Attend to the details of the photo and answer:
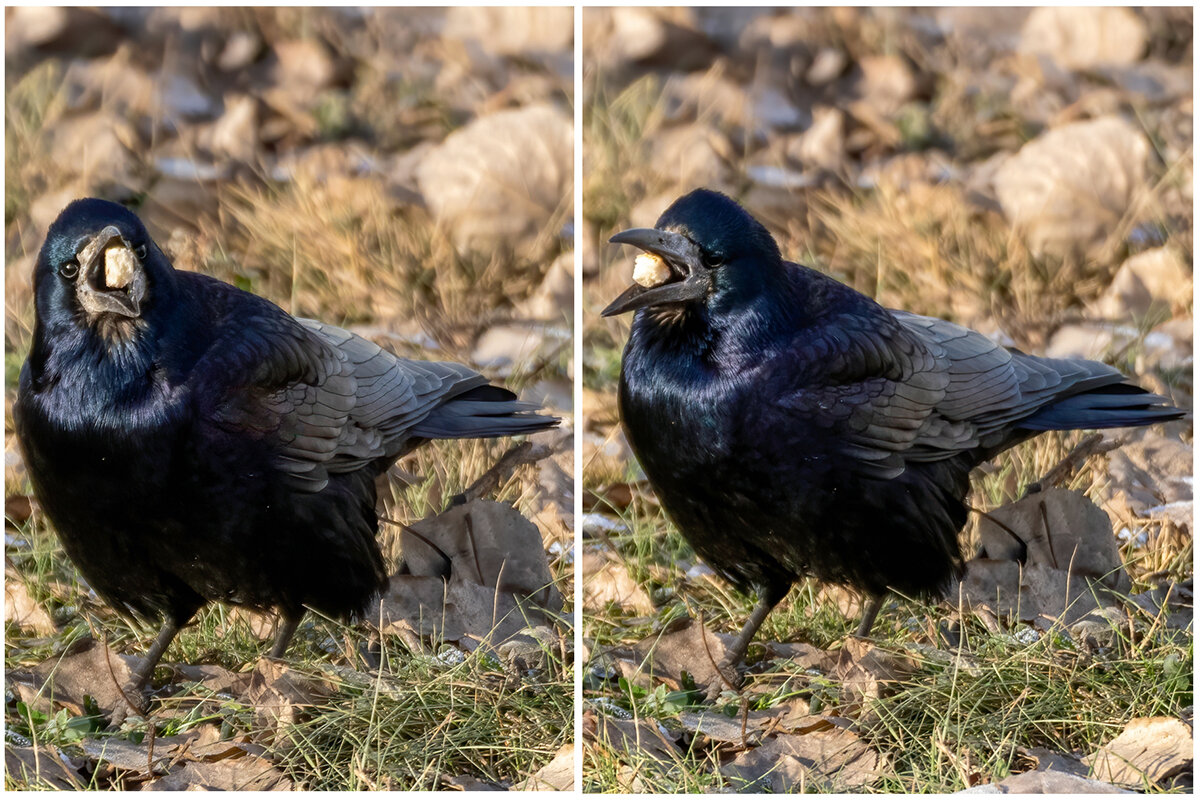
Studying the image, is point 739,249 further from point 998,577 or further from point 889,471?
point 998,577

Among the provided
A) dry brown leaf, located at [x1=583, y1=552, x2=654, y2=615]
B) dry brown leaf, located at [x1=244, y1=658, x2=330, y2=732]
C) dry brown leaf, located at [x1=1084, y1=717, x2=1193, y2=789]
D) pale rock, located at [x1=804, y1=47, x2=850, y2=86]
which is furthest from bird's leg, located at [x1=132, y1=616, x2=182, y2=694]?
dry brown leaf, located at [x1=1084, y1=717, x2=1193, y2=789]

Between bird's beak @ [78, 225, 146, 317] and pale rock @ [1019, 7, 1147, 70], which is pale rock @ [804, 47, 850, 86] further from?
bird's beak @ [78, 225, 146, 317]

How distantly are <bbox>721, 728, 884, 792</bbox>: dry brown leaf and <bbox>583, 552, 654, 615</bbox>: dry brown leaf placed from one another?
19.4 inches

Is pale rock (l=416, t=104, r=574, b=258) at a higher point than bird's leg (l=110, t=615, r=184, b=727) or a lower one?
higher

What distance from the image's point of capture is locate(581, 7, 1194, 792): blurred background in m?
4.43

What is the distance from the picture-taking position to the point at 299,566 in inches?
168

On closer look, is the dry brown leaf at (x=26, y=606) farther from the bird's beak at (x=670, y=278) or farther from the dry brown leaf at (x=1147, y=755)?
the dry brown leaf at (x=1147, y=755)

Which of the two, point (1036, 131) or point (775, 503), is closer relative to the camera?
point (775, 503)

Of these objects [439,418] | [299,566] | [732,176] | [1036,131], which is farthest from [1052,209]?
[299,566]

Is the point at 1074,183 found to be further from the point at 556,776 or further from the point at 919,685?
the point at 556,776

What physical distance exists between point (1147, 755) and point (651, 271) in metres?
1.88

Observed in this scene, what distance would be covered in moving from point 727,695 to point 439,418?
1.09 metres

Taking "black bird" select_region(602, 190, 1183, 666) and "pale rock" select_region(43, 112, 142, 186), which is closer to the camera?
"black bird" select_region(602, 190, 1183, 666)

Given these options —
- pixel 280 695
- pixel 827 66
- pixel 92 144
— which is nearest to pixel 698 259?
pixel 827 66
